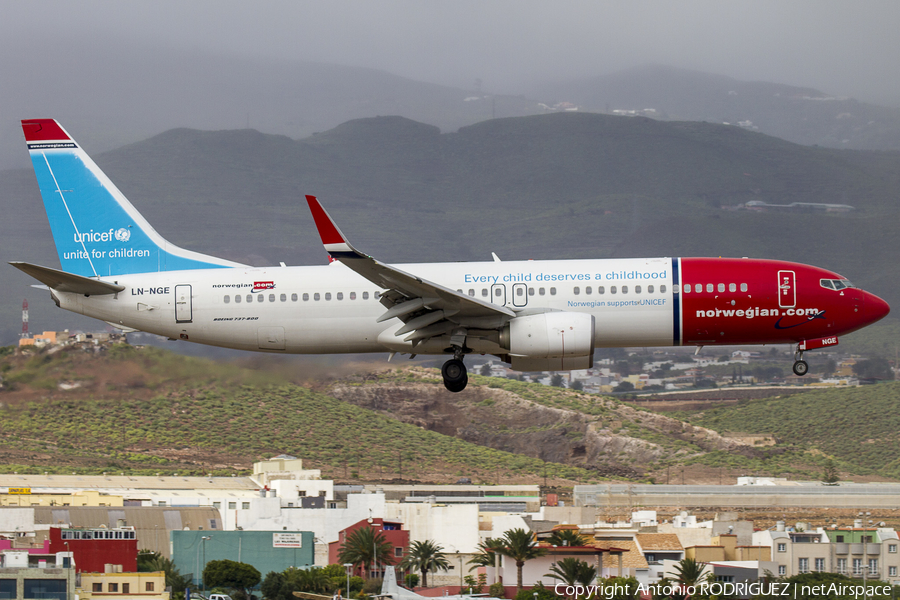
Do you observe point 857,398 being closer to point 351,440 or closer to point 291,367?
point 351,440

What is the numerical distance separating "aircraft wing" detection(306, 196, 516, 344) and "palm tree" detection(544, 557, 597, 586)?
92.1ft

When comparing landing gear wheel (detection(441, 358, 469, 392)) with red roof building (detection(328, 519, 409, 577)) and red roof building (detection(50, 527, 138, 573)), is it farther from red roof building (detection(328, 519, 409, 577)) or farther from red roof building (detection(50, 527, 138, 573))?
red roof building (detection(328, 519, 409, 577))

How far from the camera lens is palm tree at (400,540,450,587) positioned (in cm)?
6950

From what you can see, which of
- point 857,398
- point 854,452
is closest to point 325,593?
point 854,452

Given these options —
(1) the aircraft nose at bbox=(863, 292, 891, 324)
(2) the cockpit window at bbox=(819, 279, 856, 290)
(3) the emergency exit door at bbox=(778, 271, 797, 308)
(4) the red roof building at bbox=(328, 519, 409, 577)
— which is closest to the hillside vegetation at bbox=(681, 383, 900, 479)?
(4) the red roof building at bbox=(328, 519, 409, 577)

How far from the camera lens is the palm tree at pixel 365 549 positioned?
69.8 metres

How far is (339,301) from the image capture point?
124ft

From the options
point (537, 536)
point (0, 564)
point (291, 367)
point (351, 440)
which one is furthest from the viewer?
point (351, 440)

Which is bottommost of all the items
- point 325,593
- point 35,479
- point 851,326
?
point 325,593

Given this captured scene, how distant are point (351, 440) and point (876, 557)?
5239 centimetres

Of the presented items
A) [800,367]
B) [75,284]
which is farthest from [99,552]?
[800,367]

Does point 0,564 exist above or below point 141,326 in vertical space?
below

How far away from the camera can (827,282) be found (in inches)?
1510

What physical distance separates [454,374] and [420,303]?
3061mm
